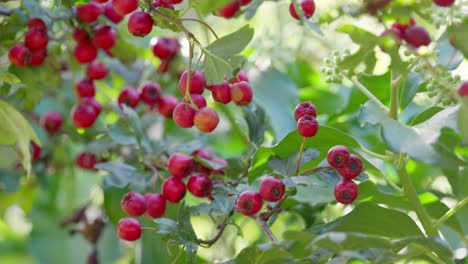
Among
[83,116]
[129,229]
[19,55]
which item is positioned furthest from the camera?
[83,116]

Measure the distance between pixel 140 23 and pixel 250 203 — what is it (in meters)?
0.23

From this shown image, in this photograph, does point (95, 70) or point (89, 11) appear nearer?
point (89, 11)

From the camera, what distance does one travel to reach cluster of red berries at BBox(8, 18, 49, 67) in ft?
3.61

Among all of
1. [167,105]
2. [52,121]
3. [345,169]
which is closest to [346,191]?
[345,169]

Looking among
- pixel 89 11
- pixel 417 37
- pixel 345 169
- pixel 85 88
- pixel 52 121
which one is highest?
pixel 417 37

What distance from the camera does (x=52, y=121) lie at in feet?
5.12

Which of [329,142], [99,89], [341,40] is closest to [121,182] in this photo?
[329,142]

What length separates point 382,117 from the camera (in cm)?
76

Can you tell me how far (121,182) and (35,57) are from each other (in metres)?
0.23

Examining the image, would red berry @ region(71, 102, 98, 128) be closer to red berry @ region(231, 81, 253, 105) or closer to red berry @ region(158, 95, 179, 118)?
red berry @ region(158, 95, 179, 118)

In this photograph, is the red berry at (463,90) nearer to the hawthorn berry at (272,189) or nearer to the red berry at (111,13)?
the hawthorn berry at (272,189)

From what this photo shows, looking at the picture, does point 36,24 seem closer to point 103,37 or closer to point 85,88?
point 103,37

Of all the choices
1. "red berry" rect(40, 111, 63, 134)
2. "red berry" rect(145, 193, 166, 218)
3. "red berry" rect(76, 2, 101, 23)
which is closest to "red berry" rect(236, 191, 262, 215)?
"red berry" rect(145, 193, 166, 218)

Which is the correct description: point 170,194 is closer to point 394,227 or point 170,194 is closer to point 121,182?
point 121,182
